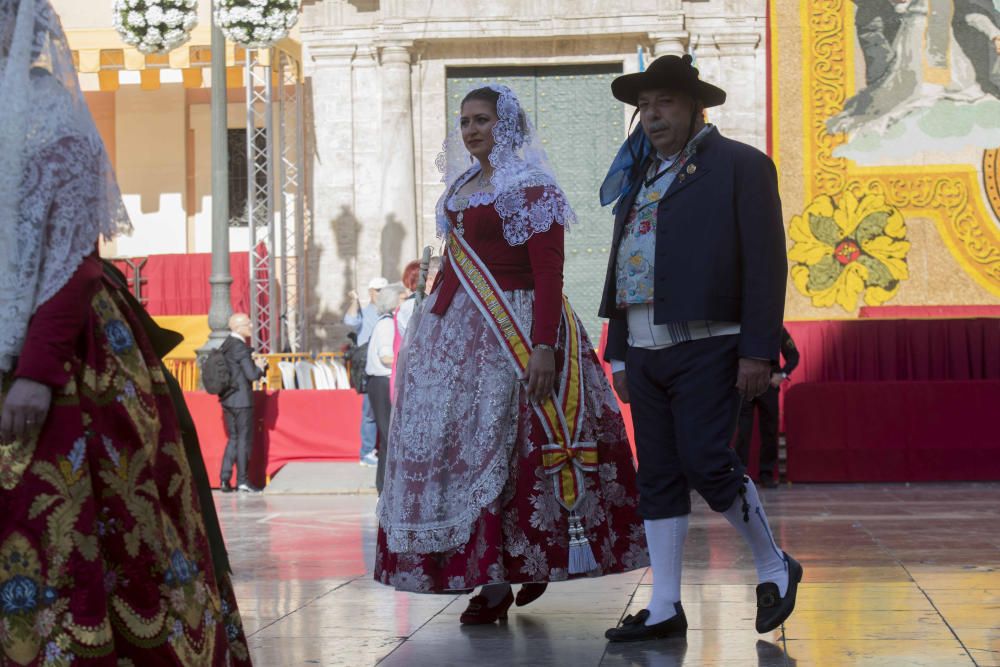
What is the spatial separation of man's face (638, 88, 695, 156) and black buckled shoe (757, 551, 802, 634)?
138cm

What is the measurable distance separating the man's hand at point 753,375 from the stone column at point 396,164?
11792 mm

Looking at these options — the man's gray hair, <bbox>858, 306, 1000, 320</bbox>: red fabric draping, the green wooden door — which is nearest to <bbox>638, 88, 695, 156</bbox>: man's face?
the man's gray hair

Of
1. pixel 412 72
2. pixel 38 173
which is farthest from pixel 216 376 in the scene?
pixel 38 173

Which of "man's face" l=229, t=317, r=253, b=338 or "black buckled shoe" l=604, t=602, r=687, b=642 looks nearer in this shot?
"black buckled shoe" l=604, t=602, r=687, b=642

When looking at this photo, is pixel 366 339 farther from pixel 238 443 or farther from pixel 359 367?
pixel 238 443

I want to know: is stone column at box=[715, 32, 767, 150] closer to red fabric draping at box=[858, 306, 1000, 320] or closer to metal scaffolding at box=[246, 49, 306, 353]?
red fabric draping at box=[858, 306, 1000, 320]

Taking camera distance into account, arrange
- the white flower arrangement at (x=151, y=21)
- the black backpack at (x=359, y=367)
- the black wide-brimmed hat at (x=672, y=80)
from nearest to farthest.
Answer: the black wide-brimmed hat at (x=672, y=80) < the black backpack at (x=359, y=367) < the white flower arrangement at (x=151, y=21)

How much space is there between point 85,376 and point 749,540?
229 centimetres

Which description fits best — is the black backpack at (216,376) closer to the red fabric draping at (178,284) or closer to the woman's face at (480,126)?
the woman's face at (480,126)

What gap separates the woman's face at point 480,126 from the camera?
5.33 m

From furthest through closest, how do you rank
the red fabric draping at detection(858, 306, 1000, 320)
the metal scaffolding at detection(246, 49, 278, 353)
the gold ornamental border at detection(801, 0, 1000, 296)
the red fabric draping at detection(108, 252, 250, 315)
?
the red fabric draping at detection(108, 252, 250, 315) → the metal scaffolding at detection(246, 49, 278, 353) → the gold ornamental border at detection(801, 0, 1000, 296) → the red fabric draping at detection(858, 306, 1000, 320)

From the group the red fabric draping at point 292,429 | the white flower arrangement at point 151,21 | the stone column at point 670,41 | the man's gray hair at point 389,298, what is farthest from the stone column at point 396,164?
the man's gray hair at point 389,298

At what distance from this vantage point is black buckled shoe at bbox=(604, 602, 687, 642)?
4.62 metres

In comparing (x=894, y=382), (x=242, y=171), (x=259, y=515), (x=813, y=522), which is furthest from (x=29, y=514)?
A: (x=242, y=171)
